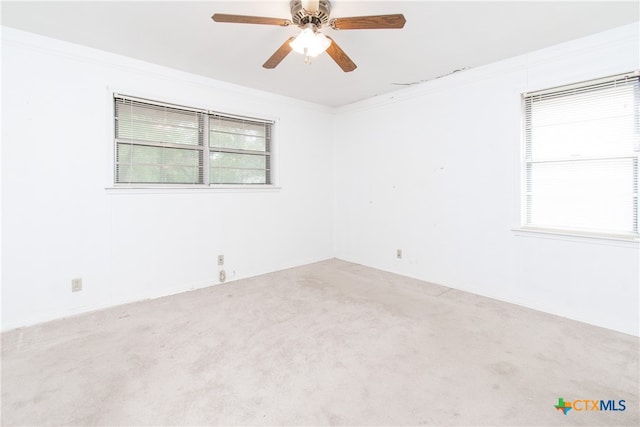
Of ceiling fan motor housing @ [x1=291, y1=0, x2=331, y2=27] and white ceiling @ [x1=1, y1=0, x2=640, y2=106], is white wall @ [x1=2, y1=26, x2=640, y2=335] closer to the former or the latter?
white ceiling @ [x1=1, y1=0, x2=640, y2=106]

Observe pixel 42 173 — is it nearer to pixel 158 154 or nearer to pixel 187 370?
pixel 158 154

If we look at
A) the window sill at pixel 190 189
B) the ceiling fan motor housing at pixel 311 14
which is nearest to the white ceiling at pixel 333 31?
the ceiling fan motor housing at pixel 311 14

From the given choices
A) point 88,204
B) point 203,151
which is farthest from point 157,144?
point 88,204

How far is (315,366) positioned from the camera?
1.95 metres

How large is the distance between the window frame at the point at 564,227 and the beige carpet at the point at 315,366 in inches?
29.4

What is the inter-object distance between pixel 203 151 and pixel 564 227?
12.3 feet

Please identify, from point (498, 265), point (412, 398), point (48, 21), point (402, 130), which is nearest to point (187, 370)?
point (412, 398)

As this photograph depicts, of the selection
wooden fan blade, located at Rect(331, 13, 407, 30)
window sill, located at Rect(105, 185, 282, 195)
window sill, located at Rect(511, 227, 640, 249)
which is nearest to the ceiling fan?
wooden fan blade, located at Rect(331, 13, 407, 30)

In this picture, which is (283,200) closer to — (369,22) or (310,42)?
(310,42)

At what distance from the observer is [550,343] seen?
223 cm

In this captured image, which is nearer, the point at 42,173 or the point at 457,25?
the point at 457,25

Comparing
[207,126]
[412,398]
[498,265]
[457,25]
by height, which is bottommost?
[412,398]

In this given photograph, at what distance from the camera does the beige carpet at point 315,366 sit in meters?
1.56

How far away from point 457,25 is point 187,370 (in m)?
3.12
